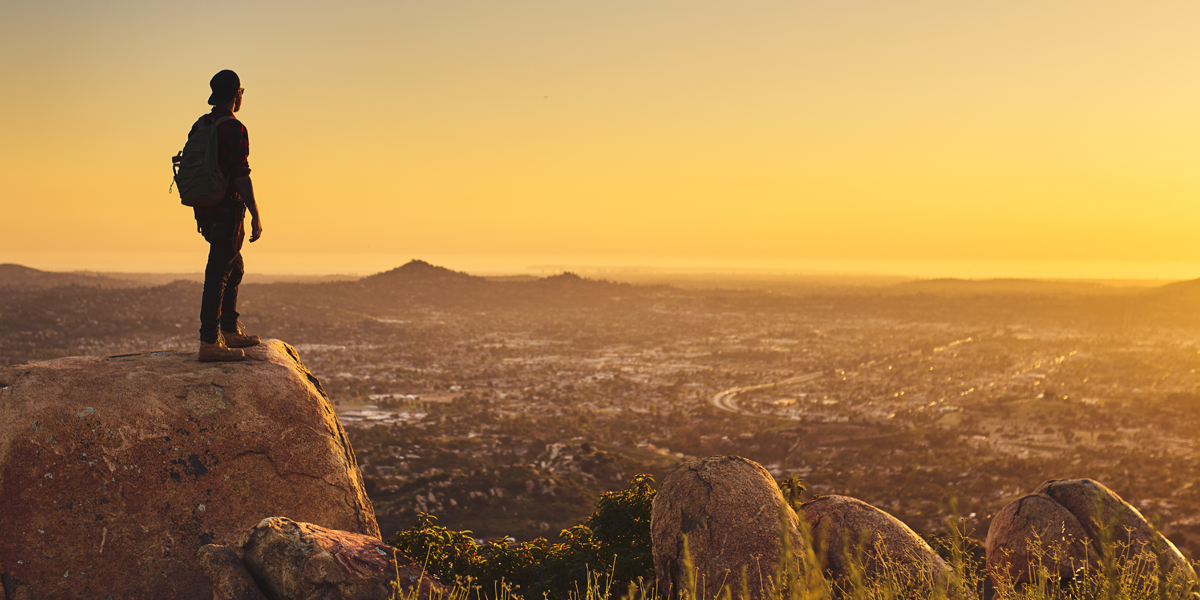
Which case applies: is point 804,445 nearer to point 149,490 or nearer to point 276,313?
point 149,490

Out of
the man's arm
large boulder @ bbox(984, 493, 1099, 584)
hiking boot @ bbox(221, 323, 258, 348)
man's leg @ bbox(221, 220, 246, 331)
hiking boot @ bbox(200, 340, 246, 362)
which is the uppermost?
the man's arm

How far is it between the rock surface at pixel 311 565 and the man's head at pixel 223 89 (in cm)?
453

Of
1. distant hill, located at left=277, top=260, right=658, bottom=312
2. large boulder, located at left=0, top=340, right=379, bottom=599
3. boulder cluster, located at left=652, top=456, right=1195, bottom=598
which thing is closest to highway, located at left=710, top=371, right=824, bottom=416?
boulder cluster, located at left=652, top=456, right=1195, bottom=598

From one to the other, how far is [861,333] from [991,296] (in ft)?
236

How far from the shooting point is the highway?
53062mm

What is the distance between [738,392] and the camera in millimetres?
61312

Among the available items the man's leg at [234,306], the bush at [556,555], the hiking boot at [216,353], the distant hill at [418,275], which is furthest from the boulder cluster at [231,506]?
the distant hill at [418,275]

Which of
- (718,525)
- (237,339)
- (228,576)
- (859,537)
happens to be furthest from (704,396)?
(228,576)

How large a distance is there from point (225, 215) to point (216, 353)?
167 cm

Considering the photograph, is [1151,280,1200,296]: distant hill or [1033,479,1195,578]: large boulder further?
[1151,280,1200,296]: distant hill

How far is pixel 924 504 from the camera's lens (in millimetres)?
29516

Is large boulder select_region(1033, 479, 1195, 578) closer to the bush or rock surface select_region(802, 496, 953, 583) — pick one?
rock surface select_region(802, 496, 953, 583)

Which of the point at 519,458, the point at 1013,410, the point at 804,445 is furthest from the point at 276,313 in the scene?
the point at 1013,410

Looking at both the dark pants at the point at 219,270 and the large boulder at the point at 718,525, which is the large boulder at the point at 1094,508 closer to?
the large boulder at the point at 718,525
